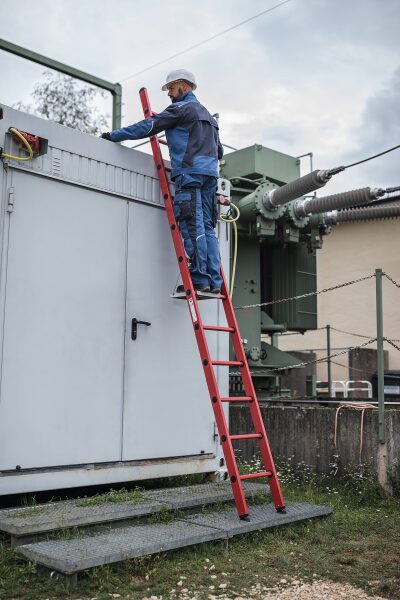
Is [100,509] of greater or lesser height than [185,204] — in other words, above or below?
below

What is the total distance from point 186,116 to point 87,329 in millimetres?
1852

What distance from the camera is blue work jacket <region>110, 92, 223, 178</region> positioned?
5.18m

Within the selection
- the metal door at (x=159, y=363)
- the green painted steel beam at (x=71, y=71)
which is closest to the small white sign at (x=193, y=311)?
the metal door at (x=159, y=363)

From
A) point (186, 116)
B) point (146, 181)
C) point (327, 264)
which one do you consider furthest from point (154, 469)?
point (327, 264)

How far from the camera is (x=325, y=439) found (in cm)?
679

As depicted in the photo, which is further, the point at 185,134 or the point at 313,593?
the point at 185,134

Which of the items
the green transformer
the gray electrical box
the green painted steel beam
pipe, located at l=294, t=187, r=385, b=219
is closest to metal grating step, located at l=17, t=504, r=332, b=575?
the gray electrical box

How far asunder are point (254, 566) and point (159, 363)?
1956mm

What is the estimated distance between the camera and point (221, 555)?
4137 millimetres

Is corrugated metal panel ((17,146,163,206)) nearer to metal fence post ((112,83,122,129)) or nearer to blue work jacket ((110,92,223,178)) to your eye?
blue work jacket ((110,92,223,178))

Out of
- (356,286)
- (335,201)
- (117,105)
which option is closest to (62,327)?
(117,105)

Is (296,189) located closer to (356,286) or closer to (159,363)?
(159,363)

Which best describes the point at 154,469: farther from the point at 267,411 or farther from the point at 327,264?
the point at 327,264

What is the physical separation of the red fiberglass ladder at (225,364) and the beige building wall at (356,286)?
1436 cm
